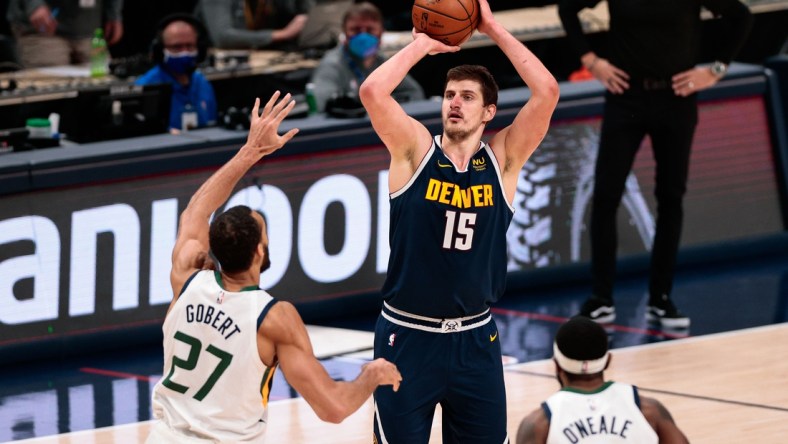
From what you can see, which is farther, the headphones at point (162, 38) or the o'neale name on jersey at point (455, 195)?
the headphones at point (162, 38)

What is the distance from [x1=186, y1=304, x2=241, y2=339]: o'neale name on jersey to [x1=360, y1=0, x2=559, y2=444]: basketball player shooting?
0.93 metres

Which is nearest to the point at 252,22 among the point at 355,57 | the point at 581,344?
the point at 355,57

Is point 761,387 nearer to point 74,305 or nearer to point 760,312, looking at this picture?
point 760,312

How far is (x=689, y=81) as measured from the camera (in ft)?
31.9

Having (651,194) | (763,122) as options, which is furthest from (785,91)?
(651,194)

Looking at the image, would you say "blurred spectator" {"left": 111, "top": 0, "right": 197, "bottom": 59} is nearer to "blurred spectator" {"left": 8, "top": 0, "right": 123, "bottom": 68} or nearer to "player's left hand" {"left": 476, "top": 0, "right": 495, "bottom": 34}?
"blurred spectator" {"left": 8, "top": 0, "right": 123, "bottom": 68}

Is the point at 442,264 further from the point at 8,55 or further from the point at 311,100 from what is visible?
the point at 8,55

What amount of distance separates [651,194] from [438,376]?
5.74 m

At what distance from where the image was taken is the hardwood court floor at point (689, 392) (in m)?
7.98

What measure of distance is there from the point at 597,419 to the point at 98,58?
8.63 meters

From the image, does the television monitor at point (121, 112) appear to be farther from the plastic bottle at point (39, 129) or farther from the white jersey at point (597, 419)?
the white jersey at point (597, 419)

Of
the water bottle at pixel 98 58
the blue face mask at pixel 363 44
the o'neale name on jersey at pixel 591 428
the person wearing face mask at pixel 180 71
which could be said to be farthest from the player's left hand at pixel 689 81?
the o'neale name on jersey at pixel 591 428

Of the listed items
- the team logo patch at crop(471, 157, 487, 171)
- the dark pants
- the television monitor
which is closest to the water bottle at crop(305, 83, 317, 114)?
the television monitor

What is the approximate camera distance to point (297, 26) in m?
13.8
